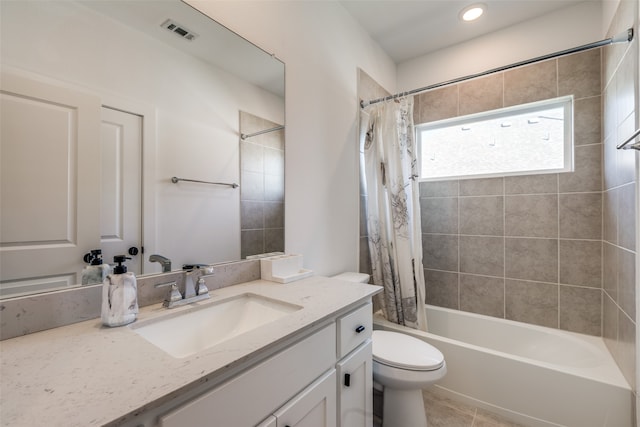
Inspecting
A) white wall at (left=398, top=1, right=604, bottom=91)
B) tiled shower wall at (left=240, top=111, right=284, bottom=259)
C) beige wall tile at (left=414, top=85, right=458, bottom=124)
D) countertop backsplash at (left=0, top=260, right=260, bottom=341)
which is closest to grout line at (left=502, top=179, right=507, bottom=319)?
beige wall tile at (left=414, top=85, right=458, bottom=124)

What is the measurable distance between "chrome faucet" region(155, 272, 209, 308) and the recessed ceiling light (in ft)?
8.17

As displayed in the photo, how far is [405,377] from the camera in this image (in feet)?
4.40

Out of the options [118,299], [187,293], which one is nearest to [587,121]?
[187,293]

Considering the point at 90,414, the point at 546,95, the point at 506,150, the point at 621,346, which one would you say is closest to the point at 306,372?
the point at 90,414

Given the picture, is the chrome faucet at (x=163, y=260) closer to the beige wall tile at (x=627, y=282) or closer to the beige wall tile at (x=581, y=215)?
the beige wall tile at (x=627, y=282)

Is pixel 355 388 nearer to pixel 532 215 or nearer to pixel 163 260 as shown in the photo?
pixel 163 260

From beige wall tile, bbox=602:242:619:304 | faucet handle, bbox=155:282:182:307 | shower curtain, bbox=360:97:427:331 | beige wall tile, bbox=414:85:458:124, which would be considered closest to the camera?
faucet handle, bbox=155:282:182:307

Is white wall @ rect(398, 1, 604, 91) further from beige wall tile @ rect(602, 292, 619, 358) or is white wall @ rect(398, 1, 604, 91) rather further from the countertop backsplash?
the countertop backsplash

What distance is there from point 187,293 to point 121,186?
0.44 meters

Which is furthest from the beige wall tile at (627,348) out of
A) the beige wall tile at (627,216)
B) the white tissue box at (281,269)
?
the white tissue box at (281,269)

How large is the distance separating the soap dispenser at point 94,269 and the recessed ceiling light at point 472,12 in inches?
104

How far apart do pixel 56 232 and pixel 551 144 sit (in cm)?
292

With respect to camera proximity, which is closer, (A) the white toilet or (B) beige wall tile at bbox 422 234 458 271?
(A) the white toilet

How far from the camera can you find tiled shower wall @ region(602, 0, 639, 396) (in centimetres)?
129
